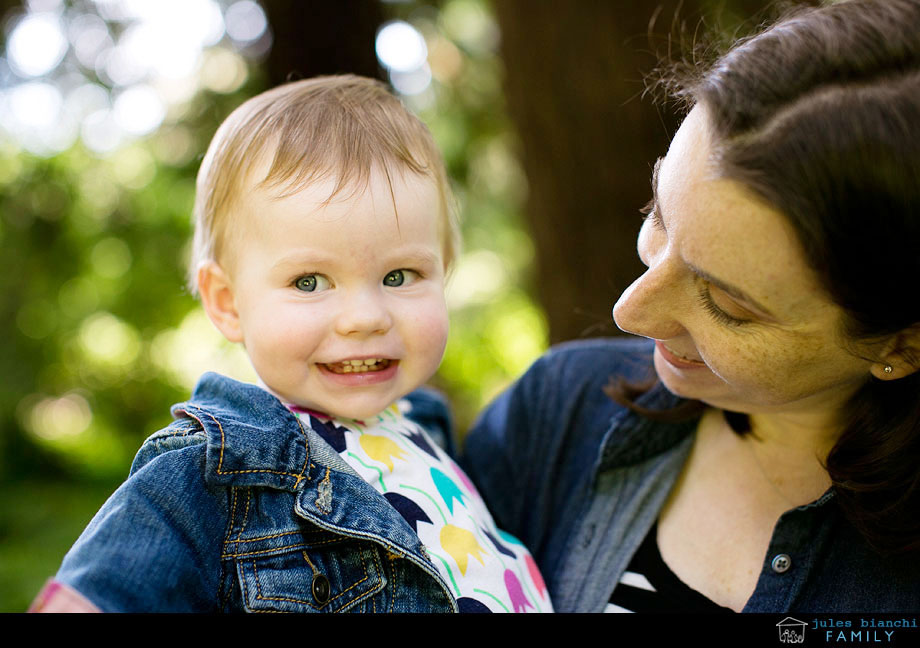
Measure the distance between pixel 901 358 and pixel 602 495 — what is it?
724 mm

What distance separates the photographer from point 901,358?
1.45 m

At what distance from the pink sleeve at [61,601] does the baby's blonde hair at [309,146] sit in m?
0.71

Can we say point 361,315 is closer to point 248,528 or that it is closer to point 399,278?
point 399,278

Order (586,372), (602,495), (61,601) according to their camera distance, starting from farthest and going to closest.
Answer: (586,372), (602,495), (61,601)

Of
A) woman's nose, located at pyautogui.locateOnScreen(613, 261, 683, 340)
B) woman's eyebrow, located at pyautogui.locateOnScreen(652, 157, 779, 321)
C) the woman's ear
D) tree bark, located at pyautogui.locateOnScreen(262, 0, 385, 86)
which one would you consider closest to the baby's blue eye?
woman's nose, located at pyautogui.locateOnScreen(613, 261, 683, 340)

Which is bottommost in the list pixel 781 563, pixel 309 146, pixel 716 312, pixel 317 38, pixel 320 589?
pixel 781 563

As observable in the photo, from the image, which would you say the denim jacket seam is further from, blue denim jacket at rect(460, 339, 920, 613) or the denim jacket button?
blue denim jacket at rect(460, 339, 920, 613)

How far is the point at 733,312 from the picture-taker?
1.38 meters

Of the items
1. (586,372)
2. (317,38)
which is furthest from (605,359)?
(317,38)

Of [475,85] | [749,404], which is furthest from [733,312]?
[475,85]

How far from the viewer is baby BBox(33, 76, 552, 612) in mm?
1292

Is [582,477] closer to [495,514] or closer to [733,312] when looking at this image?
[495,514]

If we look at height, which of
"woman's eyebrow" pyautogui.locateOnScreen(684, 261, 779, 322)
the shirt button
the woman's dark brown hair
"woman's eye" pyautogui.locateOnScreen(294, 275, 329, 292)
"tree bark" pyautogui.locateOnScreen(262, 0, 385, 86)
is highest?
"tree bark" pyautogui.locateOnScreen(262, 0, 385, 86)

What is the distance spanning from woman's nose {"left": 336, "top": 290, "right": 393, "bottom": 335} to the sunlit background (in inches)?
74.0
